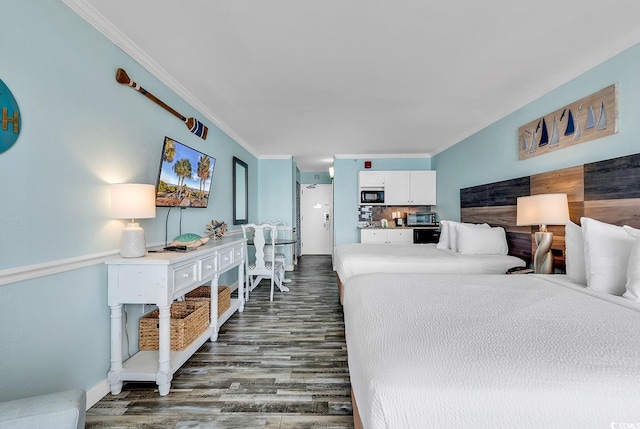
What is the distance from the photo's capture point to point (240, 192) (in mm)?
4949

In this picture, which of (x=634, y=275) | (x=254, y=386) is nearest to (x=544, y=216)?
(x=634, y=275)

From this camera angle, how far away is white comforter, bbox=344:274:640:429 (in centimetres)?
79

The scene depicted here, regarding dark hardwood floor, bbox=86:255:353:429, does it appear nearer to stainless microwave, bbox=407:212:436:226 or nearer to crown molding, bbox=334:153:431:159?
stainless microwave, bbox=407:212:436:226

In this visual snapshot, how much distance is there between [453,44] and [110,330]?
325 cm

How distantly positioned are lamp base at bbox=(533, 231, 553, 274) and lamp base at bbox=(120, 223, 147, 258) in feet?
10.8

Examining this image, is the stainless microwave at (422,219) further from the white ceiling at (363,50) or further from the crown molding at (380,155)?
the white ceiling at (363,50)

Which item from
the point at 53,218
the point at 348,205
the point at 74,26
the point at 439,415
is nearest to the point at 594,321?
the point at 439,415

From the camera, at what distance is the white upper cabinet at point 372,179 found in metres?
5.93

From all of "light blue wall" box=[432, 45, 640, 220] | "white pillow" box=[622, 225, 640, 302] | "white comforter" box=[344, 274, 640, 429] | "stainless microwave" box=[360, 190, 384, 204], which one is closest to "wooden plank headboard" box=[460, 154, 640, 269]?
"light blue wall" box=[432, 45, 640, 220]

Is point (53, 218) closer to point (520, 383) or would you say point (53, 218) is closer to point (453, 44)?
point (520, 383)

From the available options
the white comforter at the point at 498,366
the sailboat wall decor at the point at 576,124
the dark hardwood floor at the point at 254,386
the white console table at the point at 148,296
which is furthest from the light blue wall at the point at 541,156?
the white console table at the point at 148,296

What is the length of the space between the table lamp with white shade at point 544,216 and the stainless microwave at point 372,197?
3235 mm

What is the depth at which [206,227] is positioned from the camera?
3570 mm

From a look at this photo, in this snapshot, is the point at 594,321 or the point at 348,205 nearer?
the point at 594,321
